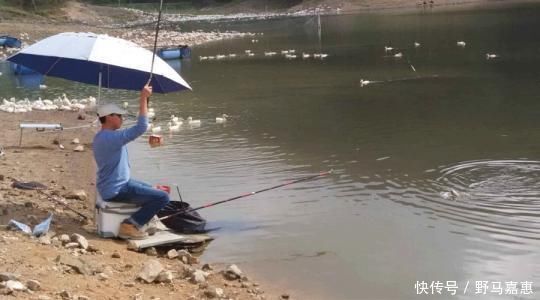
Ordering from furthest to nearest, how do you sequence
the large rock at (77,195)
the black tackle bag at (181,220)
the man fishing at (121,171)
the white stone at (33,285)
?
1. the large rock at (77,195)
2. the black tackle bag at (181,220)
3. the man fishing at (121,171)
4. the white stone at (33,285)

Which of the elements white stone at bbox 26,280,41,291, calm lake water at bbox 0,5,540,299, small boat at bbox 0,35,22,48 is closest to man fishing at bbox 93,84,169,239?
calm lake water at bbox 0,5,540,299

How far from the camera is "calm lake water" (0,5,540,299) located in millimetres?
8336

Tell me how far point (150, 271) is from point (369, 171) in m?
6.12

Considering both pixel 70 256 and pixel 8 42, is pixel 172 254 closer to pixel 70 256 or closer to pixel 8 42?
pixel 70 256

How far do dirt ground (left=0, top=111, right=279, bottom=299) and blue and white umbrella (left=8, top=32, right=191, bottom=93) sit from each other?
170 cm

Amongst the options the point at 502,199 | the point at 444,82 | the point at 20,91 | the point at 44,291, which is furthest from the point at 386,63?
the point at 44,291

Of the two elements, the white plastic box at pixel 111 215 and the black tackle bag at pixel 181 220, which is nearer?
the white plastic box at pixel 111 215

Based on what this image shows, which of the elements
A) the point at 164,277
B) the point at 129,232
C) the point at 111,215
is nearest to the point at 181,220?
the point at 129,232

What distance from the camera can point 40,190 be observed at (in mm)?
10594

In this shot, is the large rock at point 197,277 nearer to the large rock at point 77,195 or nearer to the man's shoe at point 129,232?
the man's shoe at point 129,232

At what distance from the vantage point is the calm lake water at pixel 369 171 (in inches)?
328

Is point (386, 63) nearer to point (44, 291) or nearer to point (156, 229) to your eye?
point (156, 229)

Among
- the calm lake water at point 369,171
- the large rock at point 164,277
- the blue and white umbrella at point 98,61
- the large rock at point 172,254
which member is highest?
the blue and white umbrella at point 98,61

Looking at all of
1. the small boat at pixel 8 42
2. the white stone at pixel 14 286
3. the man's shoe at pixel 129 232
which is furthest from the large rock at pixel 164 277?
the small boat at pixel 8 42
